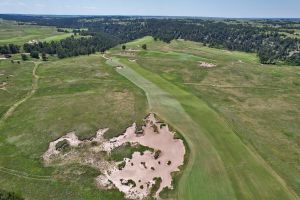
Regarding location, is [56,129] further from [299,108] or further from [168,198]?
[299,108]

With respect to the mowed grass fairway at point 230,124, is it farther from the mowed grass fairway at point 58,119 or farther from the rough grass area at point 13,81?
the rough grass area at point 13,81

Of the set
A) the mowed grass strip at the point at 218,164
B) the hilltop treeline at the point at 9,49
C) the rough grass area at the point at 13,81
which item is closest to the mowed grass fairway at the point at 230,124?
the mowed grass strip at the point at 218,164

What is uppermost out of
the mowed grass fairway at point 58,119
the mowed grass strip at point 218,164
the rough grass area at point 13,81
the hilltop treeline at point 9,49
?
the mowed grass strip at point 218,164

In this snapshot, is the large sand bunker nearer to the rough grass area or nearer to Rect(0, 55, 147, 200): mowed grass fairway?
Rect(0, 55, 147, 200): mowed grass fairway

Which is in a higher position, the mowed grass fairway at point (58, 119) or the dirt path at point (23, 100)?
the mowed grass fairway at point (58, 119)

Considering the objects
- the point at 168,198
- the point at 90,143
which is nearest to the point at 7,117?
the point at 90,143
